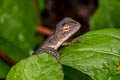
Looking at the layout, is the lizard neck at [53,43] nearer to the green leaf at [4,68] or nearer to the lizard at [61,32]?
the lizard at [61,32]

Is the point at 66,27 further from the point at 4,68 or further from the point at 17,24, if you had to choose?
the point at 17,24

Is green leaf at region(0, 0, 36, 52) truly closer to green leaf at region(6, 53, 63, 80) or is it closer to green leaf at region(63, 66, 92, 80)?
green leaf at region(63, 66, 92, 80)

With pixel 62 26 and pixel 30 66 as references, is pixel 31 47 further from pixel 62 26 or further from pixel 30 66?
pixel 30 66

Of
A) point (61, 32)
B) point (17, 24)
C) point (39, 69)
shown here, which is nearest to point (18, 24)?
point (17, 24)

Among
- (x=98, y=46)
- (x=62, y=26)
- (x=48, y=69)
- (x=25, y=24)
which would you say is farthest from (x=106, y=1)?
(x=48, y=69)

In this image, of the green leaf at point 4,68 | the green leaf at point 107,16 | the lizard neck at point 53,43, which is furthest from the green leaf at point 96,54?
the green leaf at point 107,16
